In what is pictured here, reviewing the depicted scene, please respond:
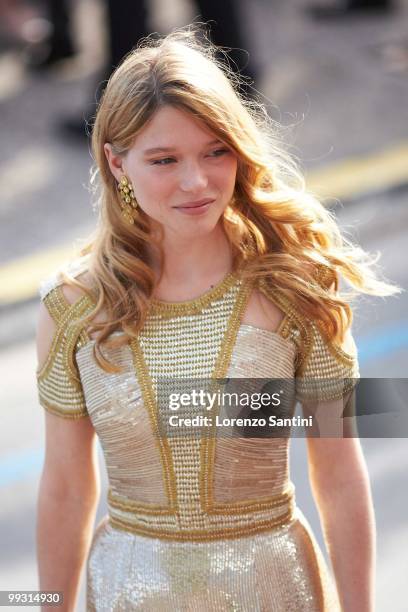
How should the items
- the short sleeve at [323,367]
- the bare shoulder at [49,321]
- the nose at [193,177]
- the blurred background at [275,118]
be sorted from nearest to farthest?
the nose at [193,177]
the short sleeve at [323,367]
the bare shoulder at [49,321]
the blurred background at [275,118]

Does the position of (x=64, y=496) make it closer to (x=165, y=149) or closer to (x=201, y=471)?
(x=201, y=471)

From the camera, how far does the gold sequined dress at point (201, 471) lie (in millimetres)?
2715

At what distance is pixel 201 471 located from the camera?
2.72 meters

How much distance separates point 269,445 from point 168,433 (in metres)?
0.22

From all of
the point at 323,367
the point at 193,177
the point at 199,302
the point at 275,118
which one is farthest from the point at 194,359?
the point at 275,118

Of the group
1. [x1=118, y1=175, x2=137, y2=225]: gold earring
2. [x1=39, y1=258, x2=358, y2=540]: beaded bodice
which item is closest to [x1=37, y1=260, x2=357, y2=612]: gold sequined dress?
[x1=39, y1=258, x2=358, y2=540]: beaded bodice

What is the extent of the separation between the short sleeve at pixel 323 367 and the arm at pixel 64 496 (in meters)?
0.50

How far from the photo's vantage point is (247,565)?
8.94ft

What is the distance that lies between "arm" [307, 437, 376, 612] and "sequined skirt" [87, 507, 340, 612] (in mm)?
77

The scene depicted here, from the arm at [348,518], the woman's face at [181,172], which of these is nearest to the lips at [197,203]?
the woman's face at [181,172]

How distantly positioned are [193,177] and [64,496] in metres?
0.79

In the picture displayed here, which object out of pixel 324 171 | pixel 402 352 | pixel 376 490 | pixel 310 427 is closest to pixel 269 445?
pixel 310 427

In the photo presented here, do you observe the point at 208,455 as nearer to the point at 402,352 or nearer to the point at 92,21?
Answer: the point at 402,352

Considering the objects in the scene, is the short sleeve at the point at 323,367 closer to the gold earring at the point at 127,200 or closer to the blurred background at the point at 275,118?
the gold earring at the point at 127,200
